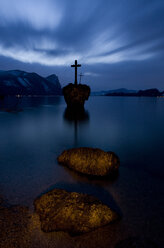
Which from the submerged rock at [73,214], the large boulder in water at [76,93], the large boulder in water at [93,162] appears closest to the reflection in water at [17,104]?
the large boulder in water at [76,93]

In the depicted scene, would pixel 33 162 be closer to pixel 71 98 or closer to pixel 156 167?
pixel 156 167

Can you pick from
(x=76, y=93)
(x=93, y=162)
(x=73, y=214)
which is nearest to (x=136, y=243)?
(x=73, y=214)

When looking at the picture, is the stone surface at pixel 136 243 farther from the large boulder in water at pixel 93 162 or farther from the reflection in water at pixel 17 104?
the reflection in water at pixel 17 104

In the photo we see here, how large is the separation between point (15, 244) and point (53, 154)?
19.5ft

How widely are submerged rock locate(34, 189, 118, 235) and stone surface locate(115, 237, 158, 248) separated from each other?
1.81 feet

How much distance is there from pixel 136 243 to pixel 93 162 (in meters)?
3.40

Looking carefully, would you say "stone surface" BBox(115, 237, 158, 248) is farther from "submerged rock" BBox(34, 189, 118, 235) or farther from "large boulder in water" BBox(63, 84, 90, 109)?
"large boulder in water" BBox(63, 84, 90, 109)

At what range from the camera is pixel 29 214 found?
3.98m

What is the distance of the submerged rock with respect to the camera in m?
3.53

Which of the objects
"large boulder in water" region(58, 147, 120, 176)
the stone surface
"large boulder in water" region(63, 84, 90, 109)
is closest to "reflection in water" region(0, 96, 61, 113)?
"large boulder in water" region(63, 84, 90, 109)

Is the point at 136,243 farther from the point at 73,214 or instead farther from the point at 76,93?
the point at 76,93

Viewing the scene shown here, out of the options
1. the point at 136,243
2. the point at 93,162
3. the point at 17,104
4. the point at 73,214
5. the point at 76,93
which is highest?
the point at 76,93

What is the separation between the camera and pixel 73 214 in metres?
3.63

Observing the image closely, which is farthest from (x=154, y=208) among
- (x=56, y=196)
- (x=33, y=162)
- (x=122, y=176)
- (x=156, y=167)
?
(x=33, y=162)
